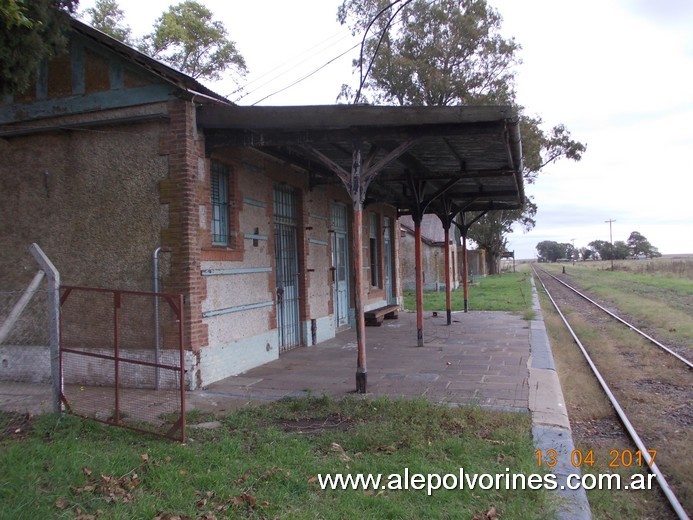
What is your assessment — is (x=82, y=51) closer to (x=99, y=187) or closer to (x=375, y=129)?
(x=99, y=187)

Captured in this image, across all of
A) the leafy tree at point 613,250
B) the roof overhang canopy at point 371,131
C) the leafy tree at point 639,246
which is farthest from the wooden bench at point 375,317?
the leafy tree at point 639,246

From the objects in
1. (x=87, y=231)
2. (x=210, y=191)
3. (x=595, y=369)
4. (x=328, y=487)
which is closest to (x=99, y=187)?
(x=87, y=231)

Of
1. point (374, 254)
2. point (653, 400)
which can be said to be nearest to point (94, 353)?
point (653, 400)

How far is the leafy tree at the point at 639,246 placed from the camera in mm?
128875

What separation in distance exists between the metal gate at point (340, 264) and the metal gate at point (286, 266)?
2.15 meters

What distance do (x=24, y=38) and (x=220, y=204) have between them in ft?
10.9

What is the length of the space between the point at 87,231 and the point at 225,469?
4.77m

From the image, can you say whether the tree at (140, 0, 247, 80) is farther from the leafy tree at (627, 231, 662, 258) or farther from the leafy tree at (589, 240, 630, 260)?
the leafy tree at (627, 231, 662, 258)

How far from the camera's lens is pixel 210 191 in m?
7.94

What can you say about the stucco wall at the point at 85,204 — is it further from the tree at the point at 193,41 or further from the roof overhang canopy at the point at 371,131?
the tree at the point at 193,41

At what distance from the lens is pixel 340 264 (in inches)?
546

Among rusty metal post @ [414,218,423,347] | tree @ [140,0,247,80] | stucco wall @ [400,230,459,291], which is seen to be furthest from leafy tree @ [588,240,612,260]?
rusty metal post @ [414,218,423,347]

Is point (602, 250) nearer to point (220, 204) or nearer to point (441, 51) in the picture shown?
point (441, 51)

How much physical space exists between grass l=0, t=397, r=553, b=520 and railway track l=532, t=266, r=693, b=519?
51.3 inches
